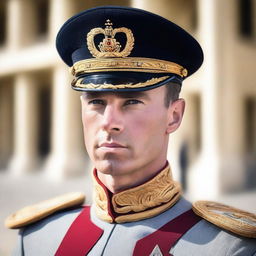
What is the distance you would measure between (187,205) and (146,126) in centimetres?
39

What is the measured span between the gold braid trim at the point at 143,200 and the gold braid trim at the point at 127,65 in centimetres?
36

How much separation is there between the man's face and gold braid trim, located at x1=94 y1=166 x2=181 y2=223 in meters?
0.08

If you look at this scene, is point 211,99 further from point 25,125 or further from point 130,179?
point 25,125

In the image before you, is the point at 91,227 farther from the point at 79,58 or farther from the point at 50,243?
the point at 79,58

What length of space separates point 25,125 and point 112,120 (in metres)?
12.9

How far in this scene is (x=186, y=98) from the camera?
9.68m

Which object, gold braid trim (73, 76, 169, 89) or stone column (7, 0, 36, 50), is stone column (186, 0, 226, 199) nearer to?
gold braid trim (73, 76, 169, 89)

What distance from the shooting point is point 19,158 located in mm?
13711

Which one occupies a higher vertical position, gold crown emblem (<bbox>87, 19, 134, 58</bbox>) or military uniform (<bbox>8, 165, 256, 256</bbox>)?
gold crown emblem (<bbox>87, 19, 134, 58</bbox>)

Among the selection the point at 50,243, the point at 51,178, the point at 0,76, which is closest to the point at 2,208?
the point at 51,178

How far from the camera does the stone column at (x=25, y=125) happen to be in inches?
535

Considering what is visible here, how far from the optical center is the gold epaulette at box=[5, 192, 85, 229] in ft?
5.16

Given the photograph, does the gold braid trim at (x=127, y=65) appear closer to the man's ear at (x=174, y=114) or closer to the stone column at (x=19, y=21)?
the man's ear at (x=174, y=114)

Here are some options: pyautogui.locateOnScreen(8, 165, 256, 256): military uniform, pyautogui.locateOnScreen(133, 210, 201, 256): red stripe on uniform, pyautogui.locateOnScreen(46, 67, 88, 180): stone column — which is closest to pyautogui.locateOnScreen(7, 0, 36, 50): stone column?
pyautogui.locateOnScreen(46, 67, 88, 180): stone column
